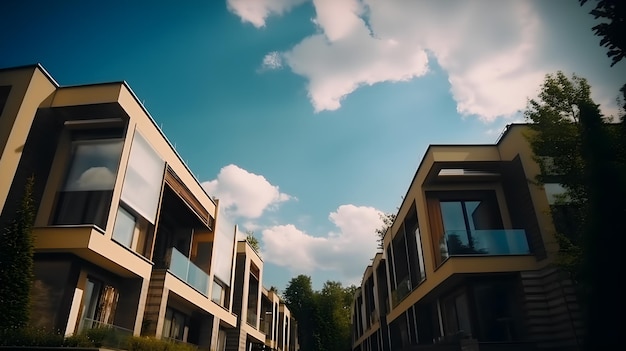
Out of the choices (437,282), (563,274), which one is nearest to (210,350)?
(437,282)

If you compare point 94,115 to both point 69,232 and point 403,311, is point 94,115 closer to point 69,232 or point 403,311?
point 69,232

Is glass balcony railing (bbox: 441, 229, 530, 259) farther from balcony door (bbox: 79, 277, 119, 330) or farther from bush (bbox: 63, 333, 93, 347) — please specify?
balcony door (bbox: 79, 277, 119, 330)

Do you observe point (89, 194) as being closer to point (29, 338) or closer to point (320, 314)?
point (29, 338)

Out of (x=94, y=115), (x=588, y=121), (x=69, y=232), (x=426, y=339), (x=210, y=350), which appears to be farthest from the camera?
(x=210, y=350)

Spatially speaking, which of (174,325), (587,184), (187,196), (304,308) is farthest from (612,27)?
(304,308)

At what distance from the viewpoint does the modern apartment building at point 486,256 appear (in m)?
12.0

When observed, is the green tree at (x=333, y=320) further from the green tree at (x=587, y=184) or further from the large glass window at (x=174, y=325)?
the green tree at (x=587, y=184)

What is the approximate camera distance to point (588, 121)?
28.0 feet

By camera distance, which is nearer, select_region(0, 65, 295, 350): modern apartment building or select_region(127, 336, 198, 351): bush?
select_region(0, 65, 295, 350): modern apartment building

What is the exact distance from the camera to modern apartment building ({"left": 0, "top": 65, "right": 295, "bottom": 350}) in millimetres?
11297

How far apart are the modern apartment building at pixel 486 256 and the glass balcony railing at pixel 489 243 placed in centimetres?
3

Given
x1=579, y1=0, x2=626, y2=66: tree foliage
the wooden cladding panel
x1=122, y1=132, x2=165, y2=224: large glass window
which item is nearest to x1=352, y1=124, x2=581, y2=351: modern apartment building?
x1=579, y1=0, x2=626, y2=66: tree foliage

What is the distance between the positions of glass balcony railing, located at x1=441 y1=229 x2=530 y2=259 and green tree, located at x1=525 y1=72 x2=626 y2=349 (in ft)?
4.26

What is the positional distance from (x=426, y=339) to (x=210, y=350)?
10.9m
